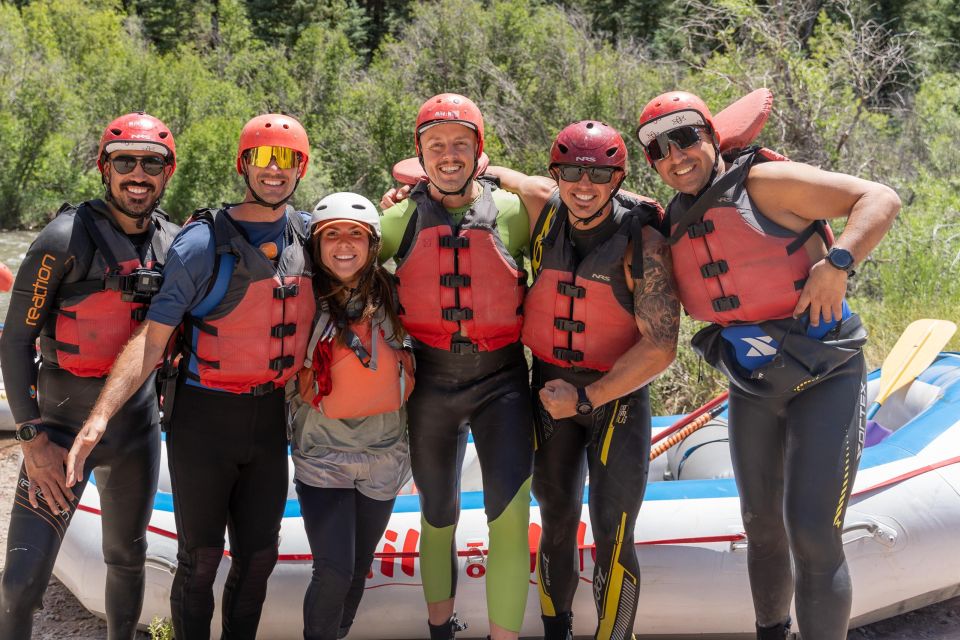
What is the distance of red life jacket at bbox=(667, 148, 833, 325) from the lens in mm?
2746

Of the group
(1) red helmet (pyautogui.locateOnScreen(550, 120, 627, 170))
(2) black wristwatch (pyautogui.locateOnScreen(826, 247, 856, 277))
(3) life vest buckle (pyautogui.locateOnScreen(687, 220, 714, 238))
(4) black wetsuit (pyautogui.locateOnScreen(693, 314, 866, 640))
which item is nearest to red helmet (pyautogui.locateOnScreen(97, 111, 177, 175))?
(1) red helmet (pyautogui.locateOnScreen(550, 120, 627, 170))

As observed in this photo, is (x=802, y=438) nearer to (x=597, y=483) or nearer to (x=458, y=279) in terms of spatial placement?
(x=597, y=483)

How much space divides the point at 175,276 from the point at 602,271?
4.57 feet

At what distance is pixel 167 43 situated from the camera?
1123 inches

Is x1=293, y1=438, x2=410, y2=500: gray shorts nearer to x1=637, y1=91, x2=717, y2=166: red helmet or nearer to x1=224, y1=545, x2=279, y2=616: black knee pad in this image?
x1=224, y1=545, x2=279, y2=616: black knee pad

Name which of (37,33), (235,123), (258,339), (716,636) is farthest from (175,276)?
(37,33)

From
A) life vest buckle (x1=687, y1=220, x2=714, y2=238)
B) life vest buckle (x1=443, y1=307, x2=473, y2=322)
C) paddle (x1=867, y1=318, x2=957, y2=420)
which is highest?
life vest buckle (x1=687, y1=220, x2=714, y2=238)

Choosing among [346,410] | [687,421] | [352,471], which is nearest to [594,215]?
[346,410]

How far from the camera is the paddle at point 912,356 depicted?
453cm

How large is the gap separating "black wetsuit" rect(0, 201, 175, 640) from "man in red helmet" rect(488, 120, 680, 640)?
54.7 inches

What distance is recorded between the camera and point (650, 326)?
288 cm

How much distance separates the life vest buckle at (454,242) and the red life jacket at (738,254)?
715 mm

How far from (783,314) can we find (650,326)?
424mm

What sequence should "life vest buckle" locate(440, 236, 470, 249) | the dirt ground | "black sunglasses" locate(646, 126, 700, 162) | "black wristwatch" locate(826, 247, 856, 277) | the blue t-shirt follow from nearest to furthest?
1. "black wristwatch" locate(826, 247, 856, 277)
2. the blue t-shirt
3. "black sunglasses" locate(646, 126, 700, 162)
4. "life vest buckle" locate(440, 236, 470, 249)
5. the dirt ground
